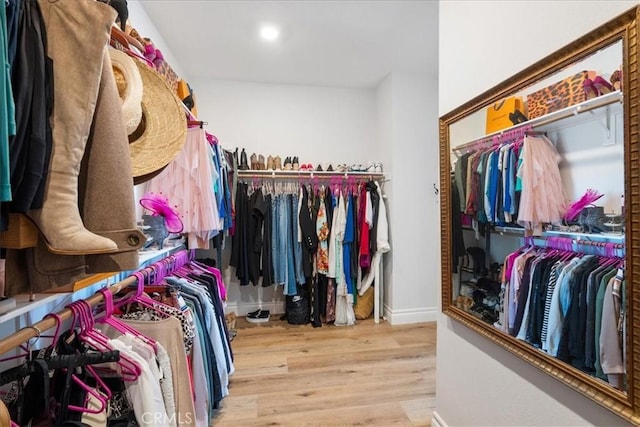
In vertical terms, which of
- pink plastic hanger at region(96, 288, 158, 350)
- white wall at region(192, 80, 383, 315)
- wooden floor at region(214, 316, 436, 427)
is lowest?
wooden floor at region(214, 316, 436, 427)

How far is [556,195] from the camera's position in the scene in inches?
41.6

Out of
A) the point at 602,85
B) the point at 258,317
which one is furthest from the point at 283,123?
the point at 602,85

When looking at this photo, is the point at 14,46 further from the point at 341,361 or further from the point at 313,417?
the point at 341,361

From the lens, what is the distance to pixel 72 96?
1.76 ft

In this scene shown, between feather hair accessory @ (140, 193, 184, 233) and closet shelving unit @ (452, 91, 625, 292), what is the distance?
1609mm

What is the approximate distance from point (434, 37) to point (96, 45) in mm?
2720

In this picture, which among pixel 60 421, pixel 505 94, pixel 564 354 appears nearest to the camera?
pixel 60 421

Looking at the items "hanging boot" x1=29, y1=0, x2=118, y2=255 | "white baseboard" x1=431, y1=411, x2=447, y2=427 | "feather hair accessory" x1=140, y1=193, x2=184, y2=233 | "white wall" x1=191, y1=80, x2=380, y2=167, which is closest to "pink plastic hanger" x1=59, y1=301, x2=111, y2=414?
"hanging boot" x1=29, y1=0, x2=118, y2=255

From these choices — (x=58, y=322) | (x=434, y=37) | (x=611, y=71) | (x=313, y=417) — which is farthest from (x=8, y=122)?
(x=434, y=37)

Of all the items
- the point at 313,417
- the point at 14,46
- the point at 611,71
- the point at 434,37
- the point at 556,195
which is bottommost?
the point at 313,417

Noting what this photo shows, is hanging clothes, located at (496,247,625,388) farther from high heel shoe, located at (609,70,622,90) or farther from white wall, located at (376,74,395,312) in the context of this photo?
white wall, located at (376,74,395,312)

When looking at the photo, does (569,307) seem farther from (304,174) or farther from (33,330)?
(304,174)

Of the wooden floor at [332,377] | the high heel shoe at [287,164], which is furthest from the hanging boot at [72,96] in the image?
the high heel shoe at [287,164]

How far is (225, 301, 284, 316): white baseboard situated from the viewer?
351 cm
